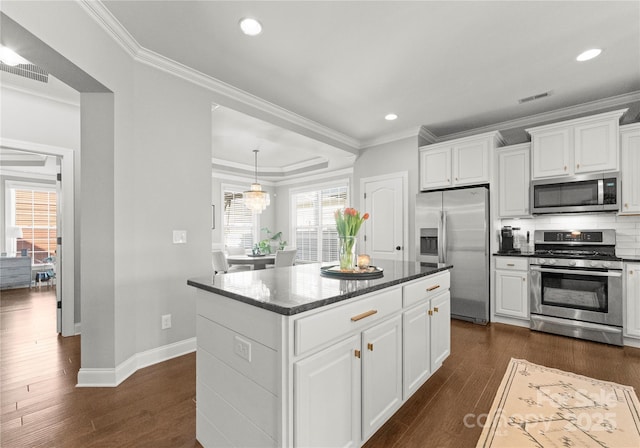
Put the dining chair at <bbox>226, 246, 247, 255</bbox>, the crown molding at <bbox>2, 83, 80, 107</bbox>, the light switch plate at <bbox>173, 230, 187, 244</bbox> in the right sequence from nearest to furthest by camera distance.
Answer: the light switch plate at <bbox>173, 230, 187, 244</bbox>
the crown molding at <bbox>2, 83, 80, 107</bbox>
the dining chair at <bbox>226, 246, 247, 255</bbox>

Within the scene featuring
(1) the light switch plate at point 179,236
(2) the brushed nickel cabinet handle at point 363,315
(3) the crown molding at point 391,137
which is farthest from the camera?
(3) the crown molding at point 391,137

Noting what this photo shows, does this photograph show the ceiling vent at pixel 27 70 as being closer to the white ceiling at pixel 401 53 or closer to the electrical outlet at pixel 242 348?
the white ceiling at pixel 401 53

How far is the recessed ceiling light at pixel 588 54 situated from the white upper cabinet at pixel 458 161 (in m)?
1.25

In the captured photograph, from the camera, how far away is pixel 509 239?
412 centimetres

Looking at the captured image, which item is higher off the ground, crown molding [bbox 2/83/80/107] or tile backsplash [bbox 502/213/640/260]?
crown molding [bbox 2/83/80/107]

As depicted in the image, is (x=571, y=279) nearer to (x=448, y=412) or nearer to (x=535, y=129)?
(x=535, y=129)

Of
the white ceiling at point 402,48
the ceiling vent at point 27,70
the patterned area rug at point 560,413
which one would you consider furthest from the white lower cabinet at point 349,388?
the ceiling vent at point 27,70

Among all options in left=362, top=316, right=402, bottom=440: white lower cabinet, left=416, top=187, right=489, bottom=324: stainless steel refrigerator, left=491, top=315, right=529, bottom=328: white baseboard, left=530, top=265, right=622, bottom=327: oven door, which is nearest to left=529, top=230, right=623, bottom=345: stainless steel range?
left=530, top=265, right=622, bottom=327: oven door

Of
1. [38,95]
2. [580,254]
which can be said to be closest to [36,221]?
[38,95]

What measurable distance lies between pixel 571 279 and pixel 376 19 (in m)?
3.49

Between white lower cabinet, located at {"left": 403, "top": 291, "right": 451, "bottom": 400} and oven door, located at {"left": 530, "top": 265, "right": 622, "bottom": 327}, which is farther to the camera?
oven door, located at {"left": 530, "top": 265, "right": 622, "bottom": 327}

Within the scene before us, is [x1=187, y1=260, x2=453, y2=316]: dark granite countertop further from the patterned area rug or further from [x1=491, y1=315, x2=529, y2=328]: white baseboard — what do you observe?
[x1=491, y1=315, x2=529, y2=328]: white baseboard

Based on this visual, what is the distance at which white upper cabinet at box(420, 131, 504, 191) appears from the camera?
4000 mm

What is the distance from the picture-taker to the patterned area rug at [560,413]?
169cm
